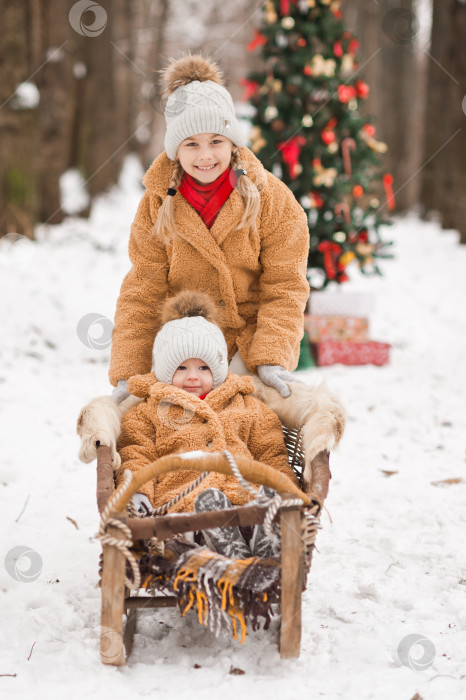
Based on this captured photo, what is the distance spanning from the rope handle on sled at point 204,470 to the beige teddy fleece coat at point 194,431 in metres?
0.36

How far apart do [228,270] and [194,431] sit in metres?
0.71

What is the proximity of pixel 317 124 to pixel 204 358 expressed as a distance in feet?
11.8

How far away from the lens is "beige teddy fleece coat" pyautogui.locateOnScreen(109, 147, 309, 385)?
2.93 meters

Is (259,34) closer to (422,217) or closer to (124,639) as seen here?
(124,639)

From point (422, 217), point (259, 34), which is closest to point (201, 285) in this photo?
point (259, 34)

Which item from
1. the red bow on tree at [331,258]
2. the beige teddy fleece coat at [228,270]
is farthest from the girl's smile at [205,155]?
the red bow on tree at [331,258]

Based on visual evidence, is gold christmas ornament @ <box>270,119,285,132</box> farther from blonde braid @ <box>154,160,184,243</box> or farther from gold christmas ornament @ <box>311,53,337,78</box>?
blonde braid @ <box>154,160,184,243</box>

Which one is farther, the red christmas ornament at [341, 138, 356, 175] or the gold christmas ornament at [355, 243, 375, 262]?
the gold christmas ornament at [355, 243, 375, 262]

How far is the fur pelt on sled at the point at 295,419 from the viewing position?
2.39m

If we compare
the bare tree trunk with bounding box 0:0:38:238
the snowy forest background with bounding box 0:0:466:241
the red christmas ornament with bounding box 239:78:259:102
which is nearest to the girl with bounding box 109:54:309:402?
the snowy forest background with bounding box 0:0:466:241

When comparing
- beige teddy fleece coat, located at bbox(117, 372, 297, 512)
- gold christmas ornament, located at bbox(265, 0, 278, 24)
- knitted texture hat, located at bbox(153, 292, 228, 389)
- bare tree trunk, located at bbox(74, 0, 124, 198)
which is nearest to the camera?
beige teddy fleece coat, located at bbox(117, 372, 297, 512)

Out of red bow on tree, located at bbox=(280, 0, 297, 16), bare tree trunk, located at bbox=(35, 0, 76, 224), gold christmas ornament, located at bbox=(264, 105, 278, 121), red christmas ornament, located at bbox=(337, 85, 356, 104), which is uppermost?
bare tree trunk, located at bbox=(35, 0, 76, 224)

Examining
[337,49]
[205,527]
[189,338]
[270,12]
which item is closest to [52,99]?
[270,12]

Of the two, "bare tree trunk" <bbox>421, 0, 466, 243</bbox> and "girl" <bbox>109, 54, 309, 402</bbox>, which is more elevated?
"bare tree trunk" <bbox>421, 0, 466, 243</bbox>
